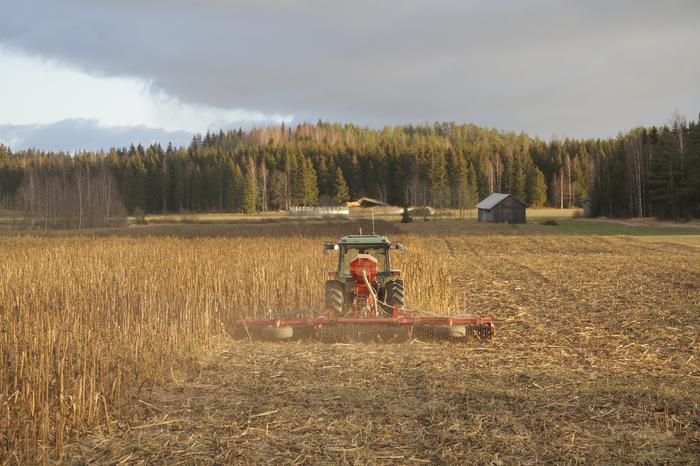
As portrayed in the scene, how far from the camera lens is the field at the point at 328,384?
613 centimetres

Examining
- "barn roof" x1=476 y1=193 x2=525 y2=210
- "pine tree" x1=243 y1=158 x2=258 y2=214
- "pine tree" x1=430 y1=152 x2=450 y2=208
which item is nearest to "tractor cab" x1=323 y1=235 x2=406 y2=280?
"barn roof" x1=476 y1=193 x2=525 y2=210

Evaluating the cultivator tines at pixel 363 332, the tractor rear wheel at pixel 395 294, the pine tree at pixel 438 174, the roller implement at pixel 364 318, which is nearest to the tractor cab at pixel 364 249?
the roller implement at pixel 364 318

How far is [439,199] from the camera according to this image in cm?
9506

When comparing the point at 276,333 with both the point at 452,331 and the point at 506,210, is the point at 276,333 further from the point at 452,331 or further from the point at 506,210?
the point at 506,210

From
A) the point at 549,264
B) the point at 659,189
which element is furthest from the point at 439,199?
the point at 549,264

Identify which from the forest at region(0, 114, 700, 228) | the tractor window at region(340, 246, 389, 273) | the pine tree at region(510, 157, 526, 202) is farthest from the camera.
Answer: the pine tree at region(510, 157, 526, 202)

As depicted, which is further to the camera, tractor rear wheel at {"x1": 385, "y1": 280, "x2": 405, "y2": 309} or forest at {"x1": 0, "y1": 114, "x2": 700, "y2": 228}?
forest at {"x1": 0, "y1": 114, "x2": 700, "y2": 228}

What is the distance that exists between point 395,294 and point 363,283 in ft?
1.99

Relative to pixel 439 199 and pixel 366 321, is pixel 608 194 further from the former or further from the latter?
pixel 366 321

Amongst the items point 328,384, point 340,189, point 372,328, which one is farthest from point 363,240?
point 340,189

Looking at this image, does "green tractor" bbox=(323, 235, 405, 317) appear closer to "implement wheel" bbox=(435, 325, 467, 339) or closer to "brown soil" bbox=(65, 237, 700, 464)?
"implement wheel" bbox=(435, 325, 467, 339)

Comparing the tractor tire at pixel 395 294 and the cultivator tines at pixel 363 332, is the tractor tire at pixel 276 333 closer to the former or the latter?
the cultivator tines at pixel 363 332

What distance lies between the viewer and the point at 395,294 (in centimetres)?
1220

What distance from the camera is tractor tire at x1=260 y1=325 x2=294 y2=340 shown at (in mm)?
10953
